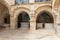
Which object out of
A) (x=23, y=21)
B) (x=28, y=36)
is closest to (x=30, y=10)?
(x=28, y=36)

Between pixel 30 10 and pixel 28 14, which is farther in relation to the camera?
pixel 28 14

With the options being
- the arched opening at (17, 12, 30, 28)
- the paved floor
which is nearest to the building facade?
the arched opening at (17, 12, 30, 28)

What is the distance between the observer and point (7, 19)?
21422mm

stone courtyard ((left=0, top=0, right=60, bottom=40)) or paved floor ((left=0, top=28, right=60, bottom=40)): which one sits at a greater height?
stone courtyard ((left=0, top=0, right=60, bottom=40))

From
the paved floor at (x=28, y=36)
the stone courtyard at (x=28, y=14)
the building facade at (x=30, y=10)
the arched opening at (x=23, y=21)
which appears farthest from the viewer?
the arched opening at (x=23, y=21)

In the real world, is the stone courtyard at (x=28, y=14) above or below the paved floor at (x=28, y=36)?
above

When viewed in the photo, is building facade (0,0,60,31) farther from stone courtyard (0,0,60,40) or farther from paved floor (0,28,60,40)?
paved floor (0,28,60,40)

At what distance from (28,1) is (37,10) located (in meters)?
2.18

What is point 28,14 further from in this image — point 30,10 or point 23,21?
point 23,21

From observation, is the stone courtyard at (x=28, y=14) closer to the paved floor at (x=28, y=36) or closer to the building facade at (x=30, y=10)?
the building facade at (x=30, y=10)

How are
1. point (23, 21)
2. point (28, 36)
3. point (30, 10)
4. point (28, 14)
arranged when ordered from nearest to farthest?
point (28, 36), point (30, 10), point (28, 14), point (23, 21)

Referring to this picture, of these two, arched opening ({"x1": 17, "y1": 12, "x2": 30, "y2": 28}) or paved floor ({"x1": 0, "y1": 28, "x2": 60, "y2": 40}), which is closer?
paved floor ({"x1": 0, "y1": 28, "x2": 60, "y2": 40})

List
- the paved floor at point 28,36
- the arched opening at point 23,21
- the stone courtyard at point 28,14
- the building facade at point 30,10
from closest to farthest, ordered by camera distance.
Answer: the paved floor at point 28,36 < the stone courtyard at point 28,14 < the building facade at point 30,10 < the arched opening at point 23,21

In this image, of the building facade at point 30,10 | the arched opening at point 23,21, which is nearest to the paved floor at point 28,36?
the building facade at point 30,10
